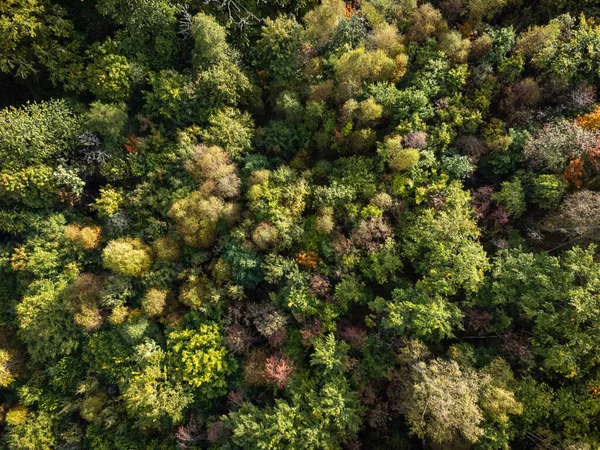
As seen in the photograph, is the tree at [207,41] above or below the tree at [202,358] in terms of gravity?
above

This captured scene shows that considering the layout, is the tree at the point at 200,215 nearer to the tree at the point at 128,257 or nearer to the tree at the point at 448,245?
the tree at the point at 128,257

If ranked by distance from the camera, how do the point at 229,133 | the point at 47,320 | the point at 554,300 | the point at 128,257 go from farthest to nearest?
the point at 47,320, the point at 229,133, the point at 128,257, the point at 554,300

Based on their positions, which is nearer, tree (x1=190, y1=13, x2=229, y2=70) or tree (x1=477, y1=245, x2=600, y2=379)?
tree (x1=477, y1=245, x2=600, y2=379)

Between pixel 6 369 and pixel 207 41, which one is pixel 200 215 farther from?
pixel 6 369

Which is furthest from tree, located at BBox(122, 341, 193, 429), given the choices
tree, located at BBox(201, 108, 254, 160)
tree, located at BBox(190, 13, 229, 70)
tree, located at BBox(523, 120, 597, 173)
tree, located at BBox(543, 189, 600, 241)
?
tree, located at BBox(523, 120, 597, 173)

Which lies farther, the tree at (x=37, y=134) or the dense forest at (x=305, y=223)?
the tree at (x=37, y=134)

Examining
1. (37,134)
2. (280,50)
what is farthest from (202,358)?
(280,50)

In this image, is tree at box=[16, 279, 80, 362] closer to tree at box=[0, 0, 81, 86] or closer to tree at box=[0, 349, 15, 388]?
tree at box=[0, 349, 15, 388]

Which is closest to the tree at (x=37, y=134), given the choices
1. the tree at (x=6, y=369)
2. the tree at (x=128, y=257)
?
the tree at (x=128, y=257)
